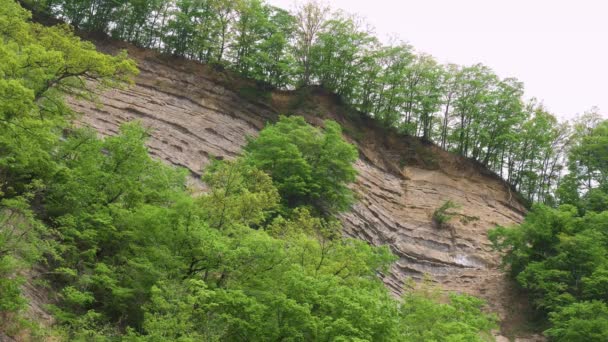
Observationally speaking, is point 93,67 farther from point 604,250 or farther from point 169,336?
point 604,250

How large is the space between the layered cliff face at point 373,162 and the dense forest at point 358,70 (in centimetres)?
242

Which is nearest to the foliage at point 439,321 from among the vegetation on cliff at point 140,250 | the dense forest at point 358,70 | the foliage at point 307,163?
the vegetation on cliff at point 140,250

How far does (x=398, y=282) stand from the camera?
35.0m

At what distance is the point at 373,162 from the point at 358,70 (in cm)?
884

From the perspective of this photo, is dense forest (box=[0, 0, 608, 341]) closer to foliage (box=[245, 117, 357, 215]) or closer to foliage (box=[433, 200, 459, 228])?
foliage (box=[245, 117, 357, 215])

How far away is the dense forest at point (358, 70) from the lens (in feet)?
150

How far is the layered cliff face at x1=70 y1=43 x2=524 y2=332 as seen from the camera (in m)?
35.0

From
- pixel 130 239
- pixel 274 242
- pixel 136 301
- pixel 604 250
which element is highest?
pixel 604 250

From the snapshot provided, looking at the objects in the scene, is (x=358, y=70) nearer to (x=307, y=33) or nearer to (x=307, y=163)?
(x=307, y=33)

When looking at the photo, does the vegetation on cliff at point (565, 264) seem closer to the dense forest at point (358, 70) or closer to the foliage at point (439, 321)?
the foliage at point (439, 321)

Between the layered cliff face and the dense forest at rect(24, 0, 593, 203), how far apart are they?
2.42 meters

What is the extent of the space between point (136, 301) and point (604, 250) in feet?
83.7

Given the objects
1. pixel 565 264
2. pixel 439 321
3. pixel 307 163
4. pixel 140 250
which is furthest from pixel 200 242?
pixel 565 264

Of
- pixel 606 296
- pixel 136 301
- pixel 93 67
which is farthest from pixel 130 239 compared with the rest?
pixel 606 296
